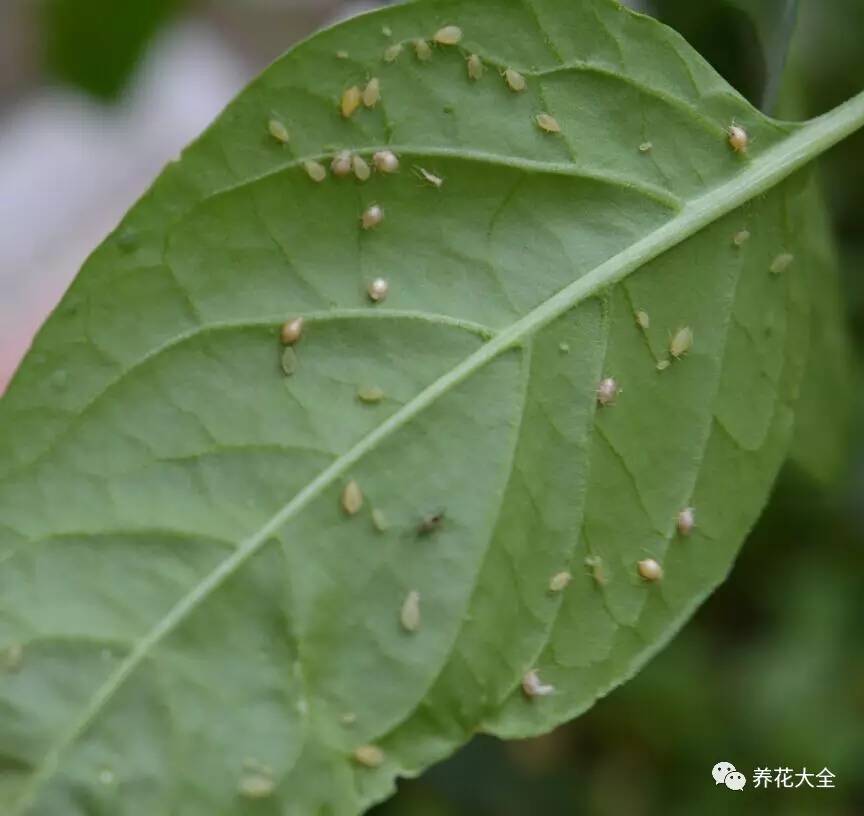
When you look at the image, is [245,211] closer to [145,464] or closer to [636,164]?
[145,464]

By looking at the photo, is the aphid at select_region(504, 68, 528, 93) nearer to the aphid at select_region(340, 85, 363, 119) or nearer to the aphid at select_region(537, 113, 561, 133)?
the aphid at select_region(537, 113, 561, 133)

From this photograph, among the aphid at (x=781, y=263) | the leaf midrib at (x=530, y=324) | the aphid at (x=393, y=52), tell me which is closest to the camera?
the leaf midrib at (x=530, y=324)

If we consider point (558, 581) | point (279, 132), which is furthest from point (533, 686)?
point (279, 132)

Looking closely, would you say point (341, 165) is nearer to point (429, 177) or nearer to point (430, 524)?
point (429, 177)

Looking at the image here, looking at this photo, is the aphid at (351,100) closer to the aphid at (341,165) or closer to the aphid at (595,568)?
the aphid at (341,165)

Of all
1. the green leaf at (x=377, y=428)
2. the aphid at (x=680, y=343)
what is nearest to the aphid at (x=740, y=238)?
the green leaf at (x=377, y=428)
